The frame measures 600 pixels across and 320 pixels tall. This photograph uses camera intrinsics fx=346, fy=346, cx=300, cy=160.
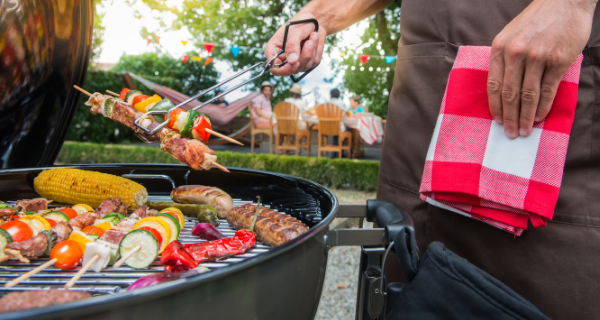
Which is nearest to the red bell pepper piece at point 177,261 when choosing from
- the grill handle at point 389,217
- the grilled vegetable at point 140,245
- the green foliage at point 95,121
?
the grilled vegetable at point 140,245

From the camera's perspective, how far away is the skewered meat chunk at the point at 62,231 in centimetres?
98

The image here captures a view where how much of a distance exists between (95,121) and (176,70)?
14.4ft

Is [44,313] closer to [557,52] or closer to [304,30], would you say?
[557,52]

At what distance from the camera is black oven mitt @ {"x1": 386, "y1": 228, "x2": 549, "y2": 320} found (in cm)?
56

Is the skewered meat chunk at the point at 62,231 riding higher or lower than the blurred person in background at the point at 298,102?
lower

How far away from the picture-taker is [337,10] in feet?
4.55

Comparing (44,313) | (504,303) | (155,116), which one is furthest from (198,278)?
(155,116)

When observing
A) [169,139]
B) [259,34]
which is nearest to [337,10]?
[169,139]

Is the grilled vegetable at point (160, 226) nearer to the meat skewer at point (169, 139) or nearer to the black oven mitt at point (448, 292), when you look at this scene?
the meat skewer at point (169, 139)

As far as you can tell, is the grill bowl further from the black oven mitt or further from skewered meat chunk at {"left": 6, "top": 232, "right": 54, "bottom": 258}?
skewered meat chunk at {"left": 6, "top": 232, "right": 54, "bottom": 258}

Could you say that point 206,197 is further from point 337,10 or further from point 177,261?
point 337,10

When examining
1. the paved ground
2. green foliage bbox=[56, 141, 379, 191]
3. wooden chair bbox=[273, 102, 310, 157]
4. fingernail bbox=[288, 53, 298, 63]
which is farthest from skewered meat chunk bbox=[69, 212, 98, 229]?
wooden chair bbox=[273, 102, 310, 157]

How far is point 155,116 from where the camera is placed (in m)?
1.34

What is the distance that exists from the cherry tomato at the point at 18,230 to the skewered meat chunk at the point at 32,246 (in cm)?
9
